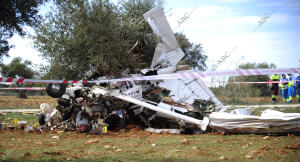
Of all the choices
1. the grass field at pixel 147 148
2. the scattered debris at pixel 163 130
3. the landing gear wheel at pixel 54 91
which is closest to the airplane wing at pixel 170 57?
the scattered debris at pixel 163 130

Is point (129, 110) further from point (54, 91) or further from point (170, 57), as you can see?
point (170, 57)

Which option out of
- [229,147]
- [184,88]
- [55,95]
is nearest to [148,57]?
[184,88]

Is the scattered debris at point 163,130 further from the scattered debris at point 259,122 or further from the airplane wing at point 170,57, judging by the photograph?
the airplane wing at point 170,57

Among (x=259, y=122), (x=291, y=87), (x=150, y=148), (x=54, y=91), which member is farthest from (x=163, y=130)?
(x=291, y=87)

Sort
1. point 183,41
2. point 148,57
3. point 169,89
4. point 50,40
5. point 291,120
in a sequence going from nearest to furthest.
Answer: point 291,120
point 169,89
point 50,40
point 148,57
point 183,41

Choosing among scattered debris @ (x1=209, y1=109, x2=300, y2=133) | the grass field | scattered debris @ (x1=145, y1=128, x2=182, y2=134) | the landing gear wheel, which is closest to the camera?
the grass field

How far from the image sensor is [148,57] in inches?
757

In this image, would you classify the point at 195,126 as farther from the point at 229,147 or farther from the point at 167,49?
the point at 167,49

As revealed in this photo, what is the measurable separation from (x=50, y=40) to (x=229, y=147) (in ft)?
26.6

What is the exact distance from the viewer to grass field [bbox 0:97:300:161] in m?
4.80

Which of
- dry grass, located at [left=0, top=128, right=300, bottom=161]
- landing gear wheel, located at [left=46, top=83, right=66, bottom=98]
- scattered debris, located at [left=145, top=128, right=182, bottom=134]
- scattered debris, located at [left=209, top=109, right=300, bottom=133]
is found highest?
landing gear wheel, located at [left=46, top=83, right=66, bottom=98]

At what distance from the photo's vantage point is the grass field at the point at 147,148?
4.80 metres

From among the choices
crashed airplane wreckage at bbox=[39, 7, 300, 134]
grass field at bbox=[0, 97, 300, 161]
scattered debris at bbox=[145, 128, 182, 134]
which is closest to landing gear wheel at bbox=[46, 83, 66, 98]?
crashed airplane wreckage at bbox=[39, 7, 300, 134]

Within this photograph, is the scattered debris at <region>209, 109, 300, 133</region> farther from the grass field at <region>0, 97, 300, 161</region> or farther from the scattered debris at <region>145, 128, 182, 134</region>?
the scattered debris at <region>145, 128, 182, 134</region>
